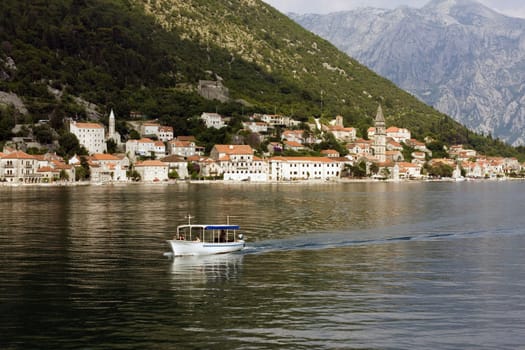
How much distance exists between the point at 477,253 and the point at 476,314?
15374mm

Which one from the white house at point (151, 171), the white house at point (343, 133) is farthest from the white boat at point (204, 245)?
the white house at point (343, 133)

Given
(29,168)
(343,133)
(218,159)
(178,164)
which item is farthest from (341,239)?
(343,133)

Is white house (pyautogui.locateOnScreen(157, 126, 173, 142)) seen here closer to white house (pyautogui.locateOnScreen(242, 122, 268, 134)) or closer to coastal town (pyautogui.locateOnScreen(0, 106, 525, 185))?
coastal town (pyautogui.locateOnScreen(0, 106, 525, 185))

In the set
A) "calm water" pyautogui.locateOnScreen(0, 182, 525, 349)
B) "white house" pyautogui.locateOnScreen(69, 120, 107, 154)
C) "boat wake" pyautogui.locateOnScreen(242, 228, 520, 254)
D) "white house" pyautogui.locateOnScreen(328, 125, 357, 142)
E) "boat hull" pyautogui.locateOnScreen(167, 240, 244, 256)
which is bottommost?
"calm water" pyautogui.locateOnScreen(0, 182, 525, 349)

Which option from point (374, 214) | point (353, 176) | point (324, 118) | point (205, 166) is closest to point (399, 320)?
point (374, 214)

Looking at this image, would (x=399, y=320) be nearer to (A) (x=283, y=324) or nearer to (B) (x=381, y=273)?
(A) (x=283, y=324)

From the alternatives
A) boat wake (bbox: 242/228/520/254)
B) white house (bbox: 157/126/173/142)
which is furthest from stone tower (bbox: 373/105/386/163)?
boat wake (bbox: 242/228/520/254)

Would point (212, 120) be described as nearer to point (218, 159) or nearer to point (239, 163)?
point (218, 159)

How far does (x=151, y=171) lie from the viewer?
140 metres

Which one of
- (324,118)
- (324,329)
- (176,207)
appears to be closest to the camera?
(324,329)

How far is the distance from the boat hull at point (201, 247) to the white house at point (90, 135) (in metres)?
116

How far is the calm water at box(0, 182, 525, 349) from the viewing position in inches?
808

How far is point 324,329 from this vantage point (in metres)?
21.2

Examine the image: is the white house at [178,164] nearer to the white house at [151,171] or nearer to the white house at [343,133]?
the white house at [151,171]
